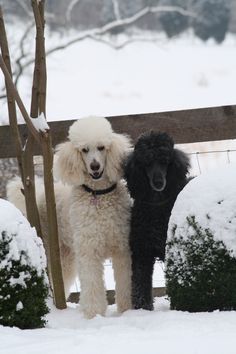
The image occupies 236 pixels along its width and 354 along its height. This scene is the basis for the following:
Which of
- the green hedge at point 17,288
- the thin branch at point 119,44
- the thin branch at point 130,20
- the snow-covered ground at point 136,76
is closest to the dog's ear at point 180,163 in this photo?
the green hedge at point 17,288

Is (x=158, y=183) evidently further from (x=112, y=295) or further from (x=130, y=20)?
(x=130, y=20)

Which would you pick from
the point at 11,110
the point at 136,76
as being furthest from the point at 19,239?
the point at 136,76

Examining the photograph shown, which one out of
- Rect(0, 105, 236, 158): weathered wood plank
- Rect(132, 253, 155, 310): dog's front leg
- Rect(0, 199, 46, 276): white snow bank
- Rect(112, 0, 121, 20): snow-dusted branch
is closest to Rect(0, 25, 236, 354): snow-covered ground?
Rect(132, 253, 155, 310): dog's front leg

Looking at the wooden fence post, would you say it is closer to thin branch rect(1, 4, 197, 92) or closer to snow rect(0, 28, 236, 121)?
snow rect(0, 28, 236, 121)

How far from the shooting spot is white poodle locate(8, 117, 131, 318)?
4.14m

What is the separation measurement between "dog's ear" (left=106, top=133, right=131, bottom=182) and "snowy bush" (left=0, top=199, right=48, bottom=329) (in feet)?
3.36

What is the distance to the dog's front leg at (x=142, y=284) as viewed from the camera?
4031 millimetres

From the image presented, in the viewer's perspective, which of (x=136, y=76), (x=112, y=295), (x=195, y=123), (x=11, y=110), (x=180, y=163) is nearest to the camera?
(x=180, y=163)

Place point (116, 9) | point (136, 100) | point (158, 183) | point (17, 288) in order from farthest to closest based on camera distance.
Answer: point (116, 9), point (136, 100), point (158, 183), point (17, 288)

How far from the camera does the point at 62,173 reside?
14.1 ft

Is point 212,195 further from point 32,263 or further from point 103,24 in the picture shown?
point 103,24

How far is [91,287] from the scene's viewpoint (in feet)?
13.6

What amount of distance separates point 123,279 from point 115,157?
764 millimetres

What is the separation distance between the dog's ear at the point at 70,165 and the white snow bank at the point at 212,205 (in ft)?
3.04
